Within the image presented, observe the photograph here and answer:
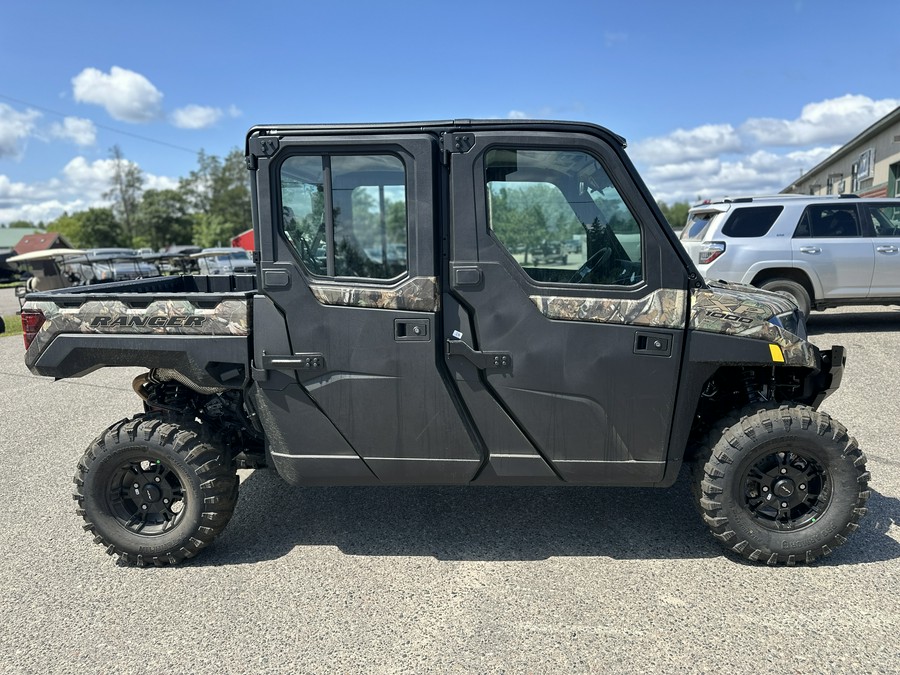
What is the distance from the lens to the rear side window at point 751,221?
8992 millimetres

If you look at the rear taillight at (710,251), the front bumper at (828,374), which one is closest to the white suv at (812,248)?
the rear taillight at (710,251)

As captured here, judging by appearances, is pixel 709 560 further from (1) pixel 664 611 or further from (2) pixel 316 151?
(2) pixel 316 151

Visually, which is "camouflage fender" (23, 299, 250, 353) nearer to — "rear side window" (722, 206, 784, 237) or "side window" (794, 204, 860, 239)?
"rear side window" (722, 206, 784, 237)

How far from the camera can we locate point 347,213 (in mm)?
3096

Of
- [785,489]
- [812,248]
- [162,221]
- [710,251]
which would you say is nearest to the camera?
[785,489]

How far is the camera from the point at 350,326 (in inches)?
123

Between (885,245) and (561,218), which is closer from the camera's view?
(561,218)

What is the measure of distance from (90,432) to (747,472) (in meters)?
5.79

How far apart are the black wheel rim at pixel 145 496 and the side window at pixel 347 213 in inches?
58.4

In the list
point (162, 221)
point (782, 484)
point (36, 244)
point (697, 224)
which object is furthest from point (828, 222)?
point (162, 221)

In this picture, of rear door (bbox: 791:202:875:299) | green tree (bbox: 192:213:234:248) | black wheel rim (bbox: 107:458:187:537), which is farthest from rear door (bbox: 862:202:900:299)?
green tree (bbox: 192:213:234:248)

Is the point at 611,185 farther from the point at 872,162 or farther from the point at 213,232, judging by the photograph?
the point at 213,232

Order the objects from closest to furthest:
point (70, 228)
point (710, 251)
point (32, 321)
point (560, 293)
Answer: point (560, 293), point (32, 321), point (710, 251), point (70, 228)

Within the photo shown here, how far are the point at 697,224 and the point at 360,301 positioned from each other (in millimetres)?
8181
